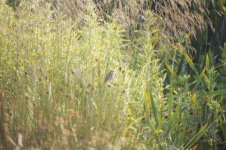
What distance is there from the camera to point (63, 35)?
351cm

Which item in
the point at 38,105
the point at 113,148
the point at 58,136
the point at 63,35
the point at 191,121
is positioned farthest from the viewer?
the point at 191,121

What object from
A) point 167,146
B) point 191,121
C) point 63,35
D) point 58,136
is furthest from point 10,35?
point 191,121

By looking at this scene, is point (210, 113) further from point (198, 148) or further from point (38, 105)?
point (38, 105)

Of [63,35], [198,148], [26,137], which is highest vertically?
[63,35]

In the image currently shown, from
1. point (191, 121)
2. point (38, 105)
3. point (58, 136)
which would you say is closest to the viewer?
point (58, 136)

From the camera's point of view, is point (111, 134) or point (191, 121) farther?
point (191, 121)

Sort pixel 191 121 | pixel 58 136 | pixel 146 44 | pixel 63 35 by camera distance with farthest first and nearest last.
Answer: pixel 191 121 < pixel 146 44 < pixel 63 35 < pixel 58 136

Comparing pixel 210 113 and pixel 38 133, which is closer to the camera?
pixel 38 133

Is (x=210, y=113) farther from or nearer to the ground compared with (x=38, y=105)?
nearer to the ground

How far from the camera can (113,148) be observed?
2.49m

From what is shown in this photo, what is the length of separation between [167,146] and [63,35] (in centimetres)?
95

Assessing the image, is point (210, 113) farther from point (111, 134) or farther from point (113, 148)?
point (113, 148)

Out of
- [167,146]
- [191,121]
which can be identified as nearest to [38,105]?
[167,146]

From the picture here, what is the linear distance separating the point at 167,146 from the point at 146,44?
2.38 ft
